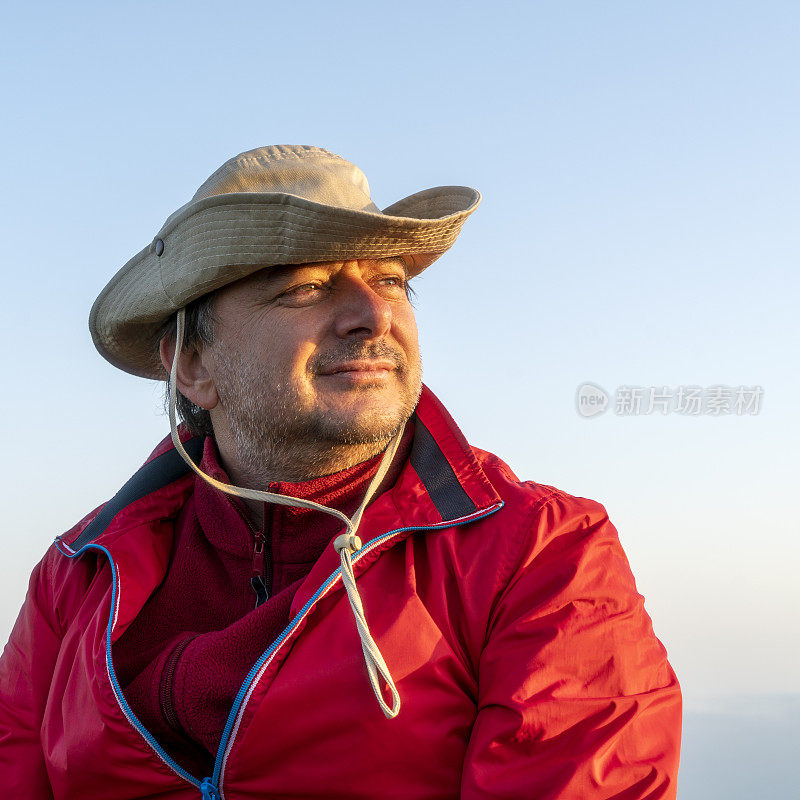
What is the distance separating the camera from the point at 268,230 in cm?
261

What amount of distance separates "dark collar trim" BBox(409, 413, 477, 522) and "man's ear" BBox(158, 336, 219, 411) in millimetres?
679

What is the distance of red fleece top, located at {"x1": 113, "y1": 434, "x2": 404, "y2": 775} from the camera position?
243 centimetres

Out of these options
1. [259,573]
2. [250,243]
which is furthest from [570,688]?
[250,243]

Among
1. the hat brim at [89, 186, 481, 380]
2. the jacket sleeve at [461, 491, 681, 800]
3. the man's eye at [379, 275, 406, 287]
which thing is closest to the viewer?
the jacket sleeve at [461, 491, 681, 800]

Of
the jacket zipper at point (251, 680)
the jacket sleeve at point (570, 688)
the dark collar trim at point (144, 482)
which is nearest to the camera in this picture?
the jacket sleeve at point (570, 688)

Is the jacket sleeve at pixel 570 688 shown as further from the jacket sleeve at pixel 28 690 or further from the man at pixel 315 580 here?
the jacket sleeve at pixel 28 690

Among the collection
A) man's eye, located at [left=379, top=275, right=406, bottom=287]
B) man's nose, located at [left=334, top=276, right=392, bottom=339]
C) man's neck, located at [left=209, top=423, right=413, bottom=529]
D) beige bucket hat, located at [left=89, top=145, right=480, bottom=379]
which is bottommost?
man's neck, located at [left=209, top=423, right=413, bottom=529]

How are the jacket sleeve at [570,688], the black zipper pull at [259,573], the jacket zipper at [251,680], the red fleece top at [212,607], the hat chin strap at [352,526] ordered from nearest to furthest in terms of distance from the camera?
the jacket sleeve at [570,688] < the hat chin strap at [352,526] < the jacket zipper at [251,680] < the red fleece top at [212,607] < the black zipper pull at [259,573]

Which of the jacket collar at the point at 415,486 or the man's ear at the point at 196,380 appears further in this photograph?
the man's ear at the point at 196,380

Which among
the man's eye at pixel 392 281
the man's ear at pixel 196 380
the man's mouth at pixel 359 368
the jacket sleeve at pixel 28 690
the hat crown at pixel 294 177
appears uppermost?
the hat crown at pixel 294 177

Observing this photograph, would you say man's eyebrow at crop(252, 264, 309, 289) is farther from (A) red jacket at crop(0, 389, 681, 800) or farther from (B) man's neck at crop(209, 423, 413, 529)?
(A) red jacket at crop(0, 389, 681, 800)

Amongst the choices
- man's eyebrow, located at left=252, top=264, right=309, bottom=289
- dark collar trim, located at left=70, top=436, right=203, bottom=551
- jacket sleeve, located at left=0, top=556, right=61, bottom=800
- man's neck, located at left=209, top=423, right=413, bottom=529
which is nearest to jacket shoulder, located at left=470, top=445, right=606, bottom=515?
man's neck, located at left=209, top=423, right=413, bottom=529

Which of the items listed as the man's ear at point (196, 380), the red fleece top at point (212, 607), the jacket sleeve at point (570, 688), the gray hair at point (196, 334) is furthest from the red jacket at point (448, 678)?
the gray hair at point (196, 334)

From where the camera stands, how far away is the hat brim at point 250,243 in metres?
2.57
